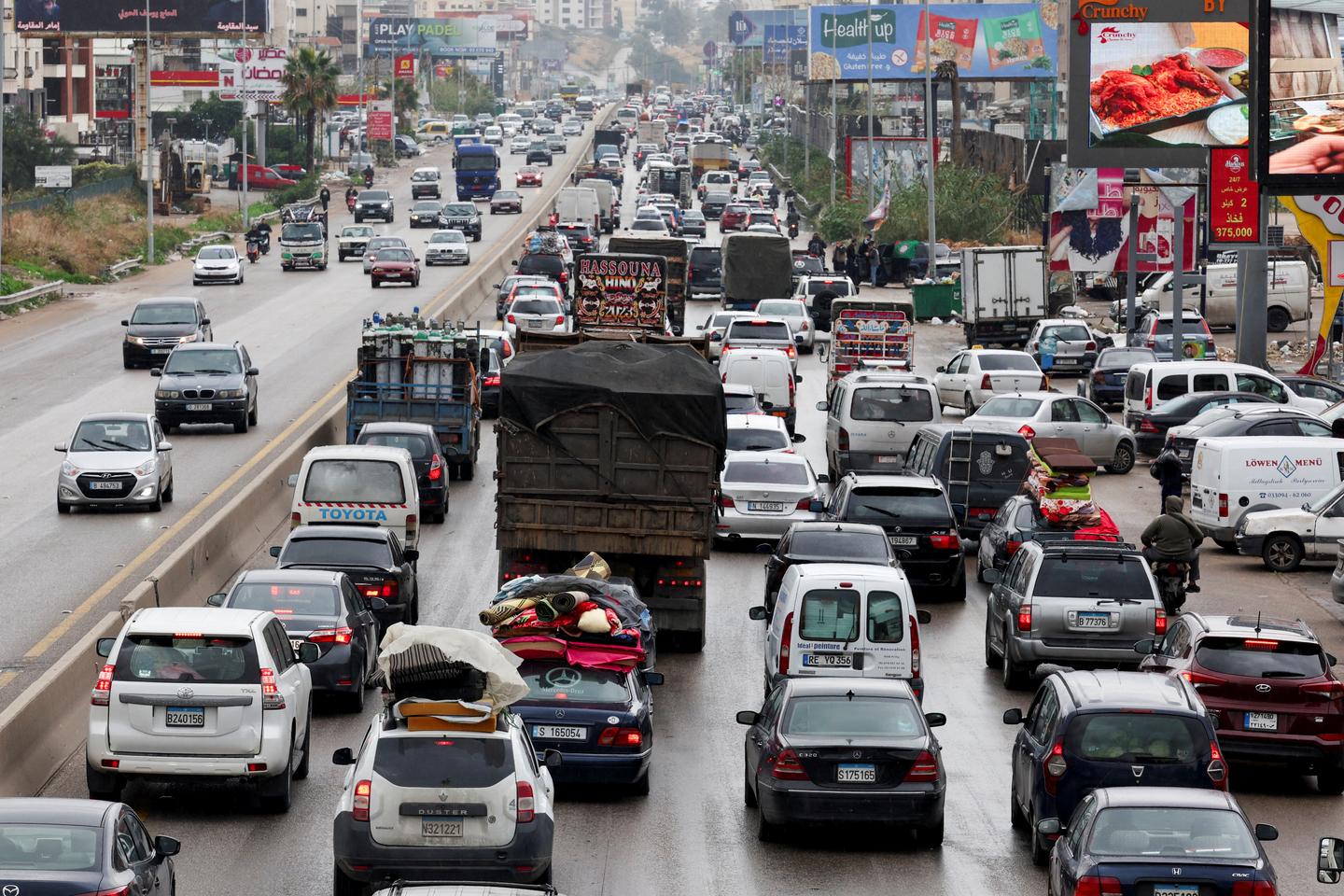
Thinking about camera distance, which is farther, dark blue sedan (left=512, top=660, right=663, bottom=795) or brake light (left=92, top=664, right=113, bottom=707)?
dark blue sedan (left=512, top=660, right=663, bottom=795)

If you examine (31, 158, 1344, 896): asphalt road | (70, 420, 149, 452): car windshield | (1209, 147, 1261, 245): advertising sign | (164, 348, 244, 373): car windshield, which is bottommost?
(31, 158, 1344, 896): asphalt road

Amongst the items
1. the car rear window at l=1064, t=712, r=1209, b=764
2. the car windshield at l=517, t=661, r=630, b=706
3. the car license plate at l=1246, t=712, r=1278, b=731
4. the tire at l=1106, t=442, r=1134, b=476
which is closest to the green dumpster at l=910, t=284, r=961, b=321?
the tire at l=1106, t=442, r=1134, b=476

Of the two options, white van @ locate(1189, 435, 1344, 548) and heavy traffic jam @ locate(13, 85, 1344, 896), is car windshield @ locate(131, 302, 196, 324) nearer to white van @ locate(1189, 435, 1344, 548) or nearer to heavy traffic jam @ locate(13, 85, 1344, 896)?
heavy traffic jam @ locate(13, 85, 1344, 896)

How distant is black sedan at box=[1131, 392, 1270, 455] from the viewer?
38.8m

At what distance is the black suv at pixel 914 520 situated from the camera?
86.5 ft

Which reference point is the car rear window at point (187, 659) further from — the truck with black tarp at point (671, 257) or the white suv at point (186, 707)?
the truck with black tarp at point (671, 257)

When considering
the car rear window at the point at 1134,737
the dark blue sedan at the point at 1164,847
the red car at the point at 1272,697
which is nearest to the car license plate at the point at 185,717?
the car rear window at the point at 1134,737

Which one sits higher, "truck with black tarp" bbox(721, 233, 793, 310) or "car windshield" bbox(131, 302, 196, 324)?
"truck with black tarp" bbox(721, 233, 793, 310)

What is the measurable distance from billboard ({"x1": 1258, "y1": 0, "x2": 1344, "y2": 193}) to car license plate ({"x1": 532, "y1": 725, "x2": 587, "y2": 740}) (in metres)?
27.9

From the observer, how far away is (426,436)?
102 ft

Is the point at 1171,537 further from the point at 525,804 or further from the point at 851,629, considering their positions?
the point at 525,804

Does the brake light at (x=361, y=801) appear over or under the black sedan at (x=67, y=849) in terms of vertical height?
under

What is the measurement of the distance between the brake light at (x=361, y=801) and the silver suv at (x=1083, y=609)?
992 cm

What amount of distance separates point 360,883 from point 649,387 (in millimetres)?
10342
